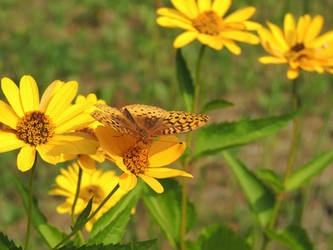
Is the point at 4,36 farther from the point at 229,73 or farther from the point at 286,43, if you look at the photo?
the point at 286,43

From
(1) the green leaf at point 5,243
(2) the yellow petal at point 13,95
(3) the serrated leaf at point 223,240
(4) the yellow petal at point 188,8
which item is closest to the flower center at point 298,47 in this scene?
(4) the yellow petal at point 188,8

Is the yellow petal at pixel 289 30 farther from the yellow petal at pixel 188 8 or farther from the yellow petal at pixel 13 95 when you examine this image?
the yellow petal at pixel 13 95

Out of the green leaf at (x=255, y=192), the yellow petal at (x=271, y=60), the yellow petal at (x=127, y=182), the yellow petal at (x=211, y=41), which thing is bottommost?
the green leaf at (x=255, y=192)

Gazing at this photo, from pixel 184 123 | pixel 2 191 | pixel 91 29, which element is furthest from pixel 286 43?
pixel 91 29

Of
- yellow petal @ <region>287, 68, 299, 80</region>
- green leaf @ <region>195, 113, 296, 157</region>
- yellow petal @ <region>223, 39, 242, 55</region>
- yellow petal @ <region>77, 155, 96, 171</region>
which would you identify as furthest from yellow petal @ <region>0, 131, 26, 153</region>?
yellow petal @ <region>287, 68, 299, 80</region>

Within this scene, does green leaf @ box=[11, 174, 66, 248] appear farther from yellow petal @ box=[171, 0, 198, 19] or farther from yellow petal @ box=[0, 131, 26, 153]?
yellow petal @ box=[171, 0, 198, 19]
